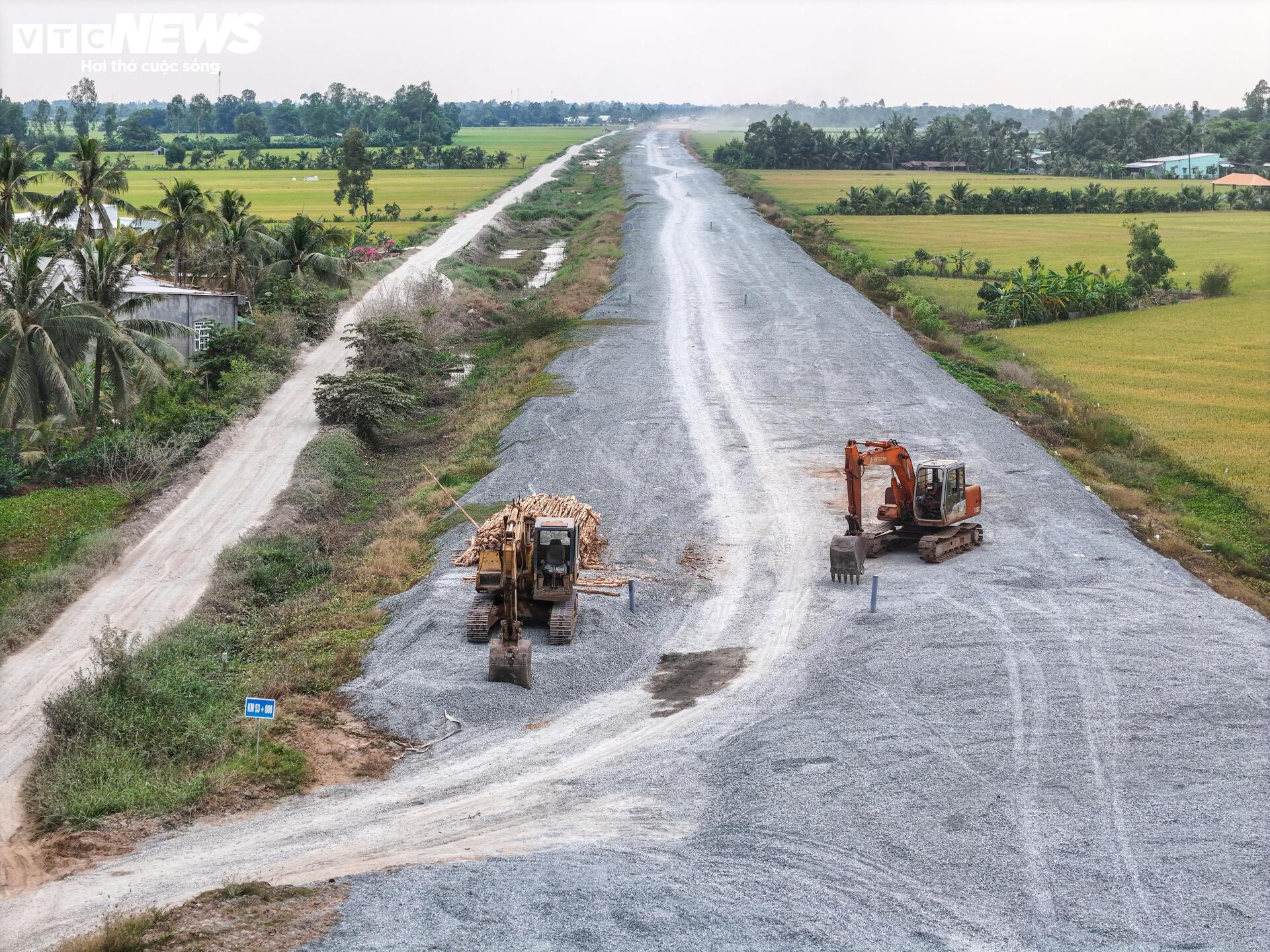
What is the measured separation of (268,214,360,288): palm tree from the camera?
205 feet

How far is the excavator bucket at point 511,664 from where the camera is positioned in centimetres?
2427

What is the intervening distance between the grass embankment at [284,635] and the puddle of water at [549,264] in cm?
2452

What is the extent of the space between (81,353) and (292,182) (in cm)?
11467

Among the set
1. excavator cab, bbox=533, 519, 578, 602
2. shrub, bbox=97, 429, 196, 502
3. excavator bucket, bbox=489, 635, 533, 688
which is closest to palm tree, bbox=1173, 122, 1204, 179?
shrub, bbox=97, 429, 196, 502

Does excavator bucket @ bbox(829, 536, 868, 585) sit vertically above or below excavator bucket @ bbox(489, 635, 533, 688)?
above

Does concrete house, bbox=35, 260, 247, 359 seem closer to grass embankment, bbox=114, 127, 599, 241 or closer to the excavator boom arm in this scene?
the excavator boom arm

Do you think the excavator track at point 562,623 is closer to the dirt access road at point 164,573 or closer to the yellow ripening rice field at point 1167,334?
the dirt access road at point 164,573

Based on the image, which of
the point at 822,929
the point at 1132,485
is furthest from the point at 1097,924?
the point at 1132,485

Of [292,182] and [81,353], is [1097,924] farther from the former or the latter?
[292,182]

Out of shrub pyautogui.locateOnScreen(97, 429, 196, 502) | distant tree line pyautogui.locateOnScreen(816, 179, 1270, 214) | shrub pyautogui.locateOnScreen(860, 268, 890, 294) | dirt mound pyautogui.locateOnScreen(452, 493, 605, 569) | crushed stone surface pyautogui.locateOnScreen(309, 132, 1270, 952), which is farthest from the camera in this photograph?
distant tree line pyautogui.locateOnScreen(816, 179, 1270, 214)

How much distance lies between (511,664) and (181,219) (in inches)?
1779

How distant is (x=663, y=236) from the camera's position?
290 ft

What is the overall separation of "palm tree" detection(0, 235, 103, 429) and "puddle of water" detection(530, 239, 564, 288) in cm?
4122

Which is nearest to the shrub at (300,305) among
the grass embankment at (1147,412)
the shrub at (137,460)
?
the shrub at (137,460)
